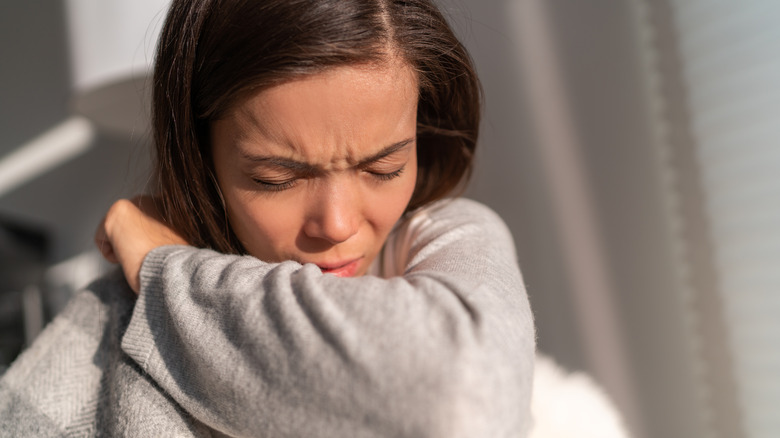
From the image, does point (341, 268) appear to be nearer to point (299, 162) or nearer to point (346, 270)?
point (346, 270)

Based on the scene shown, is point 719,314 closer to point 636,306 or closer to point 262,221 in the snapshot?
point 636,306

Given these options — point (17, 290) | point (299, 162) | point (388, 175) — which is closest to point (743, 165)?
point (388, 175)

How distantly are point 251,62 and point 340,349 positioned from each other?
293 millimetres

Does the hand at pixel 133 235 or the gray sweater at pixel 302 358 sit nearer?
the gray sweater at pixel 302 358

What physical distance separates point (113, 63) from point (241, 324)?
0.66 meters

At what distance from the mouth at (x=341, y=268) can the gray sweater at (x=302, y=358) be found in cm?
7

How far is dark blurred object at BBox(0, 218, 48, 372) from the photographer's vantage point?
1487mm

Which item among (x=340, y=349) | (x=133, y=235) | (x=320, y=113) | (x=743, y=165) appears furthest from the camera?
(x=743, y=165)

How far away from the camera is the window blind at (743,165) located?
0.79 metres

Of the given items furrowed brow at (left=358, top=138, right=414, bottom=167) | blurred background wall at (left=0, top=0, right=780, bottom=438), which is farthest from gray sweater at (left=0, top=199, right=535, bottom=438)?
blurred background wall at (left=0, top=0, right=780, bottom=438)

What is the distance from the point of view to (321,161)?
595mm

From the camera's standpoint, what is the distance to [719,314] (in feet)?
2.86

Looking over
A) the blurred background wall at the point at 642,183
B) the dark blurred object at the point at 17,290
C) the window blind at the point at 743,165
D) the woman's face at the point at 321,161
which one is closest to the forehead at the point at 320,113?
the woman's face at the point at 321,161

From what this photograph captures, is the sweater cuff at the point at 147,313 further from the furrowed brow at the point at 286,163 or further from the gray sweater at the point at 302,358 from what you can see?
the furrowed brow at the point at 286,163
